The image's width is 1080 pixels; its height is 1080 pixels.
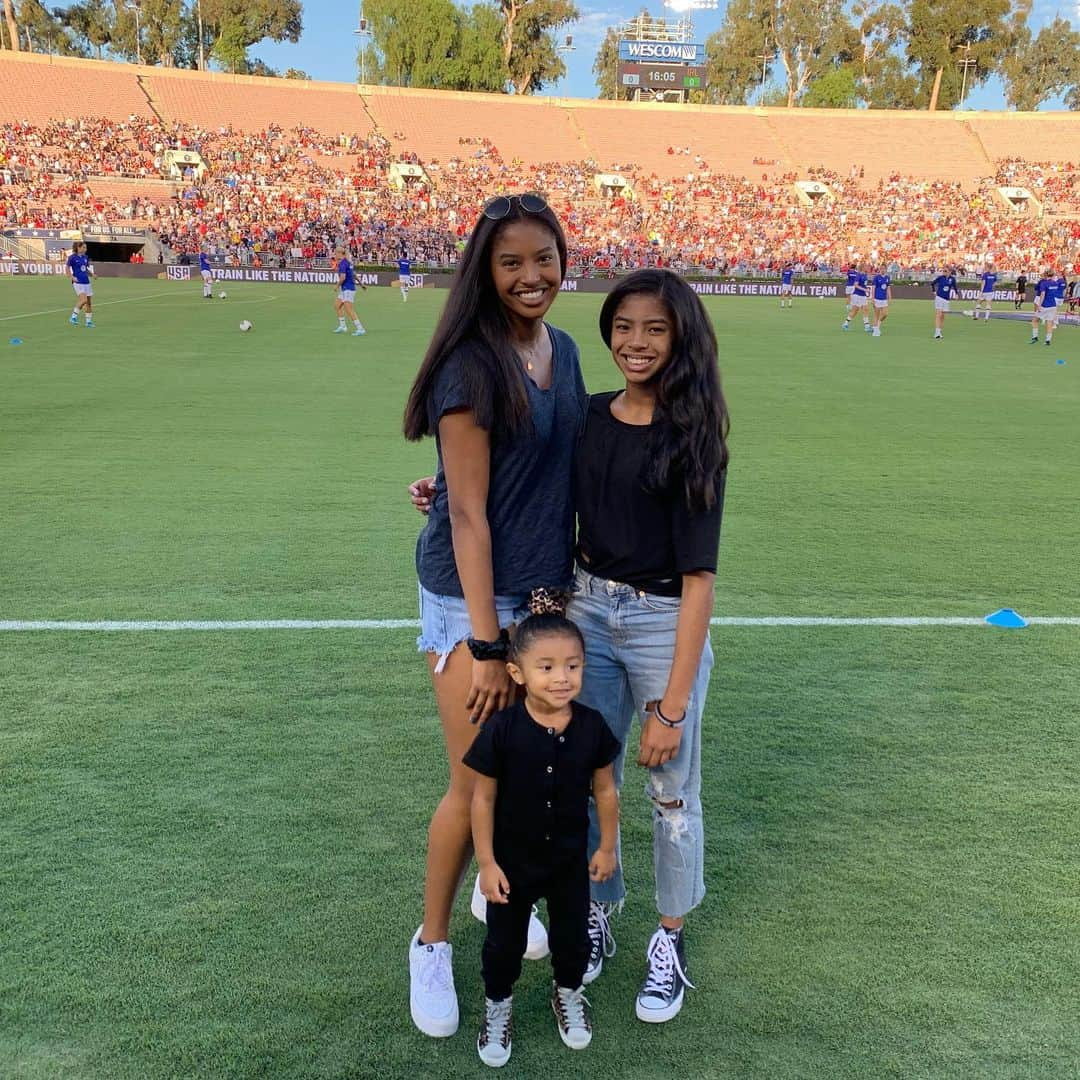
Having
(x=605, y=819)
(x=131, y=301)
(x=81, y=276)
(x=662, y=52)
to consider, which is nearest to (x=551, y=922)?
(x=605, y=819)

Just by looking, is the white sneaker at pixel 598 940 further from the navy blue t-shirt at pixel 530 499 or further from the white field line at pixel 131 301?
the white field line at pixel 131 301

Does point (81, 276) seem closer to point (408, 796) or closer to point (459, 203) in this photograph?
point (408, 796)

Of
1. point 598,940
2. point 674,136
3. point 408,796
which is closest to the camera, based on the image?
point 598,940

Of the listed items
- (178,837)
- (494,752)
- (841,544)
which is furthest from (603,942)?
(841,544)

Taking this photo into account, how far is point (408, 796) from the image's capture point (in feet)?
12.5

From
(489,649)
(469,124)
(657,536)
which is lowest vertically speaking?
(489,649)

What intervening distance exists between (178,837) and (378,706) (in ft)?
3.89

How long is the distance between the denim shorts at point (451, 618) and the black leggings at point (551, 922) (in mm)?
→ 613

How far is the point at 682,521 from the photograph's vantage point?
2496 millimetres

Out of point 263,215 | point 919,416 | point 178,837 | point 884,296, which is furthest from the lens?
point 263,215

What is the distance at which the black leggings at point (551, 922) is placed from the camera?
255cm

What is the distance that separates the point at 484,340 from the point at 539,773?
111 cm

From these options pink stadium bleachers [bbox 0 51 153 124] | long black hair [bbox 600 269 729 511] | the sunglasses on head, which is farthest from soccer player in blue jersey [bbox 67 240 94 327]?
pink stadium bleachers [bbox 0 51 153 124]

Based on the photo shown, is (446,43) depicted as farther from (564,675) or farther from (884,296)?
(564,675)
